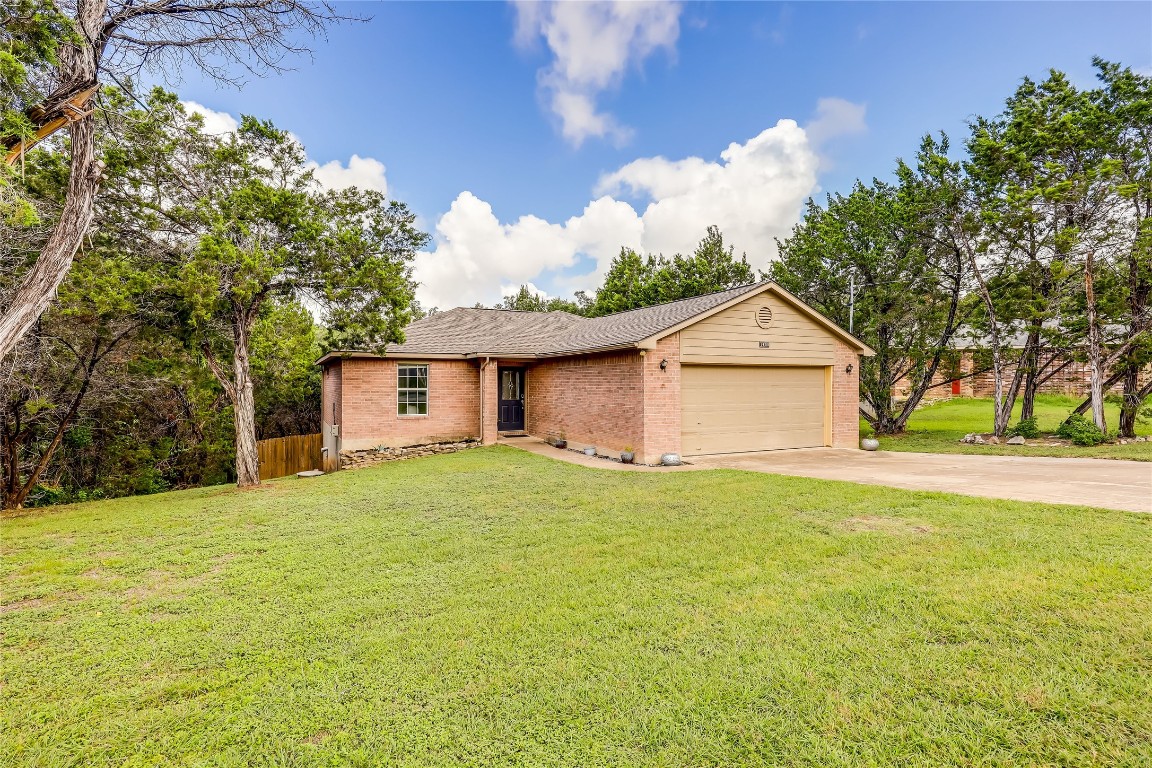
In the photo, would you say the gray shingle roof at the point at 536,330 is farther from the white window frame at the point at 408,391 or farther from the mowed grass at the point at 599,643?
the mowed grass at the point at 599,643

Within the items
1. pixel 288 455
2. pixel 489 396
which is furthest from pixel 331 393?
pixel 489 396

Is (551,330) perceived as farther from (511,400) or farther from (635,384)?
(635,384)

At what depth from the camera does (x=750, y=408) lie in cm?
1263

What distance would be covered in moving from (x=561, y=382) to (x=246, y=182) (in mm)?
8758

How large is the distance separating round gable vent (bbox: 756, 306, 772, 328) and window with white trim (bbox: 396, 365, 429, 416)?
9561mm

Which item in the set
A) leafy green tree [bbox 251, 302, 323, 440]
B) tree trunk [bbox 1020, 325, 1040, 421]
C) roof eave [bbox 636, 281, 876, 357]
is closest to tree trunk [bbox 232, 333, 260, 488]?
leafy green tree [bbox 251, 302, 323, 440]

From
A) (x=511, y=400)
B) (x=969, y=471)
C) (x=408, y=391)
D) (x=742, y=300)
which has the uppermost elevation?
(x=742, y=300)

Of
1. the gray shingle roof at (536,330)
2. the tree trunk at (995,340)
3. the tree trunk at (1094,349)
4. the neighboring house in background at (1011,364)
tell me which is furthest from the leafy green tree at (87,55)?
the neighboring house in background at (1011,364)

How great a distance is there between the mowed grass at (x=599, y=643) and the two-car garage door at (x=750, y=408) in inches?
223

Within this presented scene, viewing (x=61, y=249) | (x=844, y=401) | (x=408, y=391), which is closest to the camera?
(x=61, y=249)

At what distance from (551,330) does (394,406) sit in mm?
6512

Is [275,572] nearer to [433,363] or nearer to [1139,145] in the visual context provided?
[433,363]

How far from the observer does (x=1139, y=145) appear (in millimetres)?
13641

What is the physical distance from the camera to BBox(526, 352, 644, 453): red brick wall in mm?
11539
